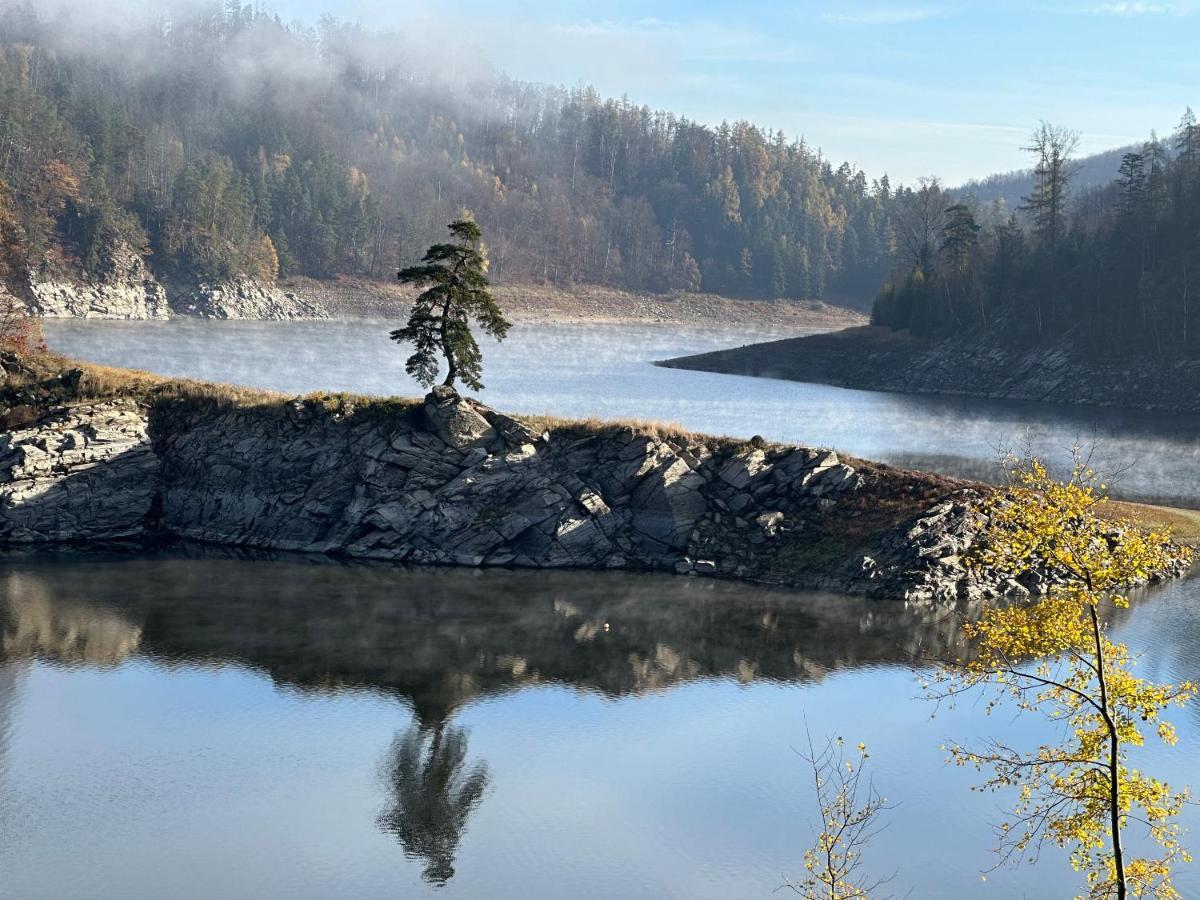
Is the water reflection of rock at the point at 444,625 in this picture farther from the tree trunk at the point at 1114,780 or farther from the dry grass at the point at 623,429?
the tree trunk at the point at 1114,780

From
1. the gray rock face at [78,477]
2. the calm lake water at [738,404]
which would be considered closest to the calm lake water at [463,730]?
the gray rock face at [78,477]

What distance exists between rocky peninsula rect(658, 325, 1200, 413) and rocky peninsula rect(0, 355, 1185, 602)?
79.3m

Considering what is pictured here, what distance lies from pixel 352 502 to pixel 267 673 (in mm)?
21658

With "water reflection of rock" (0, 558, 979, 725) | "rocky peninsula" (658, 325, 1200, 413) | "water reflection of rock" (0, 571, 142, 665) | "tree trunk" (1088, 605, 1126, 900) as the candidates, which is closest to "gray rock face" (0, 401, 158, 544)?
"water reflection of rock" (0, 558, 979, 725)

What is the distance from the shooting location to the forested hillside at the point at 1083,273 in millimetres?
149375

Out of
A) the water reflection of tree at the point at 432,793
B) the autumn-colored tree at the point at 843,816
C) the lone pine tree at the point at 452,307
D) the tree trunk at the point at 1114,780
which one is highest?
the lone pine tree at the point at 452,307

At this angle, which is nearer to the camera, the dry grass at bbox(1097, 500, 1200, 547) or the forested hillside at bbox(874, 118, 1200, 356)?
Answer: the dry grass at bbox(1097, 500, 1200, 547)

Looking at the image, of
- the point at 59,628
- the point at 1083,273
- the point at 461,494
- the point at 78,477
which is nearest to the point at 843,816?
the point at 59,628

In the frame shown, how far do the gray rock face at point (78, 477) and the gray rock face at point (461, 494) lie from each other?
0.09 m

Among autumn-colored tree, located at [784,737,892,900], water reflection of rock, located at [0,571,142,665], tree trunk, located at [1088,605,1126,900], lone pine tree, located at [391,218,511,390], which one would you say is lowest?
water reflection of rock, located at [0,571,142,665]

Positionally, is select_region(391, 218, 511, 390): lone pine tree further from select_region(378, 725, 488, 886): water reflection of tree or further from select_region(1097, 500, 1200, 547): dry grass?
select_region(1097, 500, 1200, 547): dry grass

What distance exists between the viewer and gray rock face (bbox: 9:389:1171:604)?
69188mm

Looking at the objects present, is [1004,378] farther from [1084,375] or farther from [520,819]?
[520,819]

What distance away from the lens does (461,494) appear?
71.2 meters
